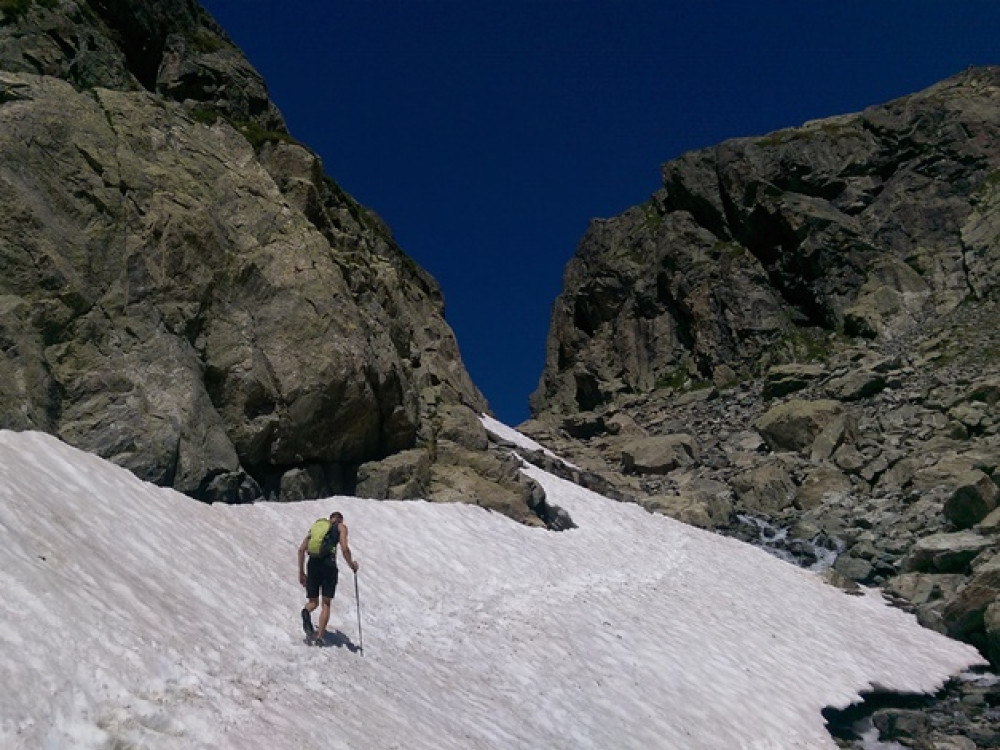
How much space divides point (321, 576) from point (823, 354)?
256 ft

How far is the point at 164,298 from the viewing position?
22844mm

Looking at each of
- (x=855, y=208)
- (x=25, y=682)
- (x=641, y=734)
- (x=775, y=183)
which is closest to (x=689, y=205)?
(x=775, y=183)

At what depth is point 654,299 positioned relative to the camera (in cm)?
10425

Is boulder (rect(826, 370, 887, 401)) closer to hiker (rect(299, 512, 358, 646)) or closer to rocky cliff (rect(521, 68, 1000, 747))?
rocky cliff (rect(521, 68, 1000, 747))

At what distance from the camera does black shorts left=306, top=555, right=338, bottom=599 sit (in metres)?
15.5

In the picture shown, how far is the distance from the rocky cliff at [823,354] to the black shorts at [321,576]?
576 inches

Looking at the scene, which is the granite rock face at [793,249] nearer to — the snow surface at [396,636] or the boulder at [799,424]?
the boulder at [799,424]

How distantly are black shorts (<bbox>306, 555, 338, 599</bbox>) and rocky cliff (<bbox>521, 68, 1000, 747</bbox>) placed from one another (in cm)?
1463

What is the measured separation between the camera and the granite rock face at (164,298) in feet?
64.1

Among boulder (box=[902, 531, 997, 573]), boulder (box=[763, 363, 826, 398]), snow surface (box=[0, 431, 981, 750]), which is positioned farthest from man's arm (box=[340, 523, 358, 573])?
boulder (box=[763, 363, 826, 398])

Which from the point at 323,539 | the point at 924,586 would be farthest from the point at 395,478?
the point at 924,586

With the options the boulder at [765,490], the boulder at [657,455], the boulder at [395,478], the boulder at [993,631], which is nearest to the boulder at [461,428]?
the boulder at [395,478]

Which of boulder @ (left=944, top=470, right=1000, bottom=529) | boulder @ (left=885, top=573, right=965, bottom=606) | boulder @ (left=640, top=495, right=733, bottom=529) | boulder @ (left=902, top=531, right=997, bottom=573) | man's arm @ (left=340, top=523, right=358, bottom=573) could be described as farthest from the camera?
boulder @ (left=640, top=495, right=733, bottom=529)

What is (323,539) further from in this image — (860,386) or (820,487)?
(860,386)
